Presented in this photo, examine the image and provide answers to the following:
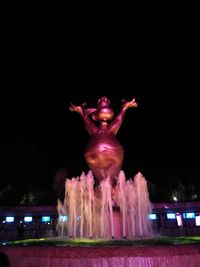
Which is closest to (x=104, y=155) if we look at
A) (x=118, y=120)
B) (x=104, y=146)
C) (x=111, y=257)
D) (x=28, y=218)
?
(x=104, y=146)

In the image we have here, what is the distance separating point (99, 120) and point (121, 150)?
1.79 metres

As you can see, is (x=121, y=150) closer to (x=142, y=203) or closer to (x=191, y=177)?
(x=142, y=203)

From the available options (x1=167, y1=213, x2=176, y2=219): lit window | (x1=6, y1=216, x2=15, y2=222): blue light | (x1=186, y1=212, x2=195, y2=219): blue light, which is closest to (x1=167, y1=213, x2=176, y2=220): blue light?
(x1=167, y1=213, x2=176, y2=219): lit window

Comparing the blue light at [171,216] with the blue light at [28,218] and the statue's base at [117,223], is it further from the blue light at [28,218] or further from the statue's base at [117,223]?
the statue's base at [117,223]

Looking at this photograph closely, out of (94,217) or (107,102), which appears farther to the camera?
(107,102)

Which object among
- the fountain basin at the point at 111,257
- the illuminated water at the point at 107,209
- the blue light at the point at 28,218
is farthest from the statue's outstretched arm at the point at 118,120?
the blue light at the point at 28,218

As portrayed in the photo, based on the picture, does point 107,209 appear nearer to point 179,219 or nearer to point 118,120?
point 118,120

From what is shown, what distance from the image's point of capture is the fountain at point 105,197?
12.7 meters

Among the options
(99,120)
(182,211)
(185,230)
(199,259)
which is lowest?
(199,259)

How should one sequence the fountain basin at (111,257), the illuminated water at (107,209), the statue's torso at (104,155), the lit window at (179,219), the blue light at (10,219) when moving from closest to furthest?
the fountain basin at (111,257), the illuminated water at (107,209), the statue's torso at (104,155), the lit window at (179,219), the blue light at (10,219)

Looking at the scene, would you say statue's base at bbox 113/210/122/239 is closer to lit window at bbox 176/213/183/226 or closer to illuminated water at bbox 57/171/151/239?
illuminated water at bbox 57/171/151/239

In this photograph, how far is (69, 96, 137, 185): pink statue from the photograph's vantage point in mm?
13297

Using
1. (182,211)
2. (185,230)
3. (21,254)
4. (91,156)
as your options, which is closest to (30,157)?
(182,211)

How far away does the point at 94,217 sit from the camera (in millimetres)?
12984
